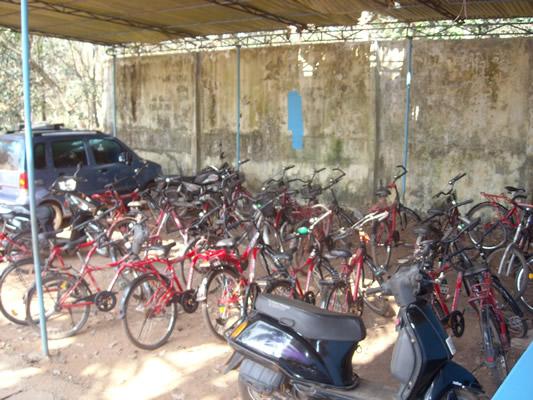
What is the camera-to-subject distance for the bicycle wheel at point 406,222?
745cm

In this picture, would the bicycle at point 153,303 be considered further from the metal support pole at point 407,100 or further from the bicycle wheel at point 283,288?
the metal support pole at point 407,100

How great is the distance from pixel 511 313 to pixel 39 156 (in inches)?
246

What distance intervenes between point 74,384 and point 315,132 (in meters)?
7.23

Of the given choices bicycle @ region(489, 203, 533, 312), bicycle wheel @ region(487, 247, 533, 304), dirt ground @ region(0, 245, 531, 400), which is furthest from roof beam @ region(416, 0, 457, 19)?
dirt ground @ region(0, 245, 531, 400)

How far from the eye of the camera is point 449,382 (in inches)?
111

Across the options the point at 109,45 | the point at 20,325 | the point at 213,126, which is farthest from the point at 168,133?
the point at 20,325

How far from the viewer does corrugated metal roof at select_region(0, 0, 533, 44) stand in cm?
751

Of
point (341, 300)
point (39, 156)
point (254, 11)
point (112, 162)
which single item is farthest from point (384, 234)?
point (39, 156)

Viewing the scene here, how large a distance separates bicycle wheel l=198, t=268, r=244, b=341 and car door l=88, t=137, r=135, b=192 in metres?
3.94

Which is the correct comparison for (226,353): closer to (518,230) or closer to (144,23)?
(518,230)

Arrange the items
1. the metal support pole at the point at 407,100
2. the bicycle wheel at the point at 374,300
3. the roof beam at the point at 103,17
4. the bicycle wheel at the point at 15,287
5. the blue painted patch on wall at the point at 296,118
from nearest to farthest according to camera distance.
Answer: the bicycle wheel at the point at 15,287
the bicycle wheel at the point at 374,300
the roof beam at the point at 103,17
the metal support pole at the point at 407,100
the blue painted patch on wall at the point at 296,118

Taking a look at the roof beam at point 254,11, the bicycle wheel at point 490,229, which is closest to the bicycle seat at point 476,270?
the bicycle wheel at point 490,229

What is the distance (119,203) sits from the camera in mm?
7047

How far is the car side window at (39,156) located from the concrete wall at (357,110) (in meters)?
4.60
